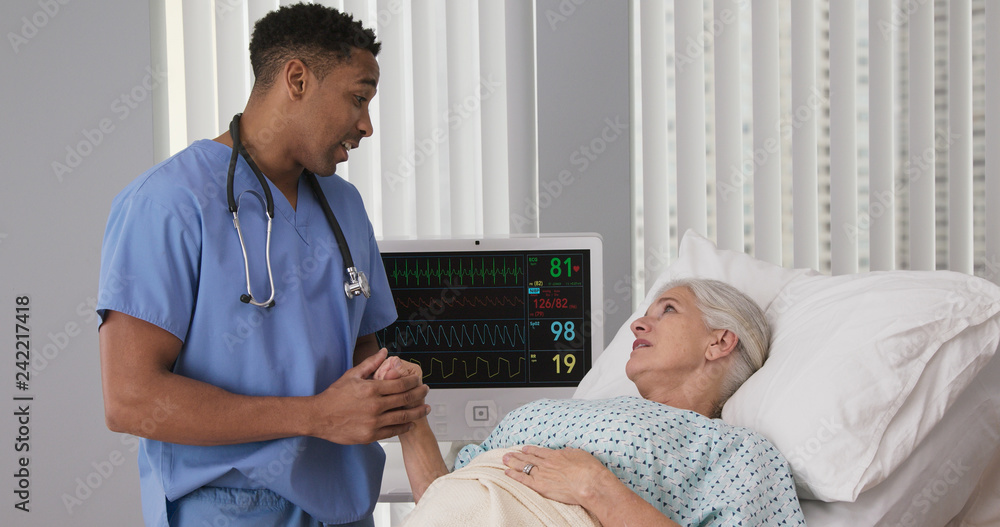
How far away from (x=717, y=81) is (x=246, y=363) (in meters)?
1.77

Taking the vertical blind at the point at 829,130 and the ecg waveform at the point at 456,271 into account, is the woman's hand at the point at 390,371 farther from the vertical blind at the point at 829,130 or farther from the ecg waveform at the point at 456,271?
the vertical blind at the point at 829,130

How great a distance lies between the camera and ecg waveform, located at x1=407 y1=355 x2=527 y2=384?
1967mm

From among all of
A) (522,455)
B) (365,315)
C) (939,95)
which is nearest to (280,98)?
(365,315)

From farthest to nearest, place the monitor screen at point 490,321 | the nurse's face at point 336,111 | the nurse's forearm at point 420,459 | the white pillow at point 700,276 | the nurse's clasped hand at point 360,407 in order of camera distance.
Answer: the monitor screen at point 490,321 → the white pillow at point 700,276 → the nurse's forearm at point 420,459 → the nurse's face at point 336,111 → the nurse's clasped hand at point 360,407

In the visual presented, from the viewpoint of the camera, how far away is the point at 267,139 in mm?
1373

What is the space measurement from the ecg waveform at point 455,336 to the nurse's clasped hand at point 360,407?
63cm

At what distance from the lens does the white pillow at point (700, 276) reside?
5.67ft

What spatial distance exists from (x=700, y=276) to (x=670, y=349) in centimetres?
34

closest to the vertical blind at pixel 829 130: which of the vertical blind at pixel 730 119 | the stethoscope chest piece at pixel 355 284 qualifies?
the vertical blind at pixel 730 119

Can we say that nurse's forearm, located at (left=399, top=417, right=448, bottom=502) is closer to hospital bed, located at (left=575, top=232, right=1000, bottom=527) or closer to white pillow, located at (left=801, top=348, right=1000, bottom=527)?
hospital bed, located at (left=575, top=232, right=1000, bottom=527)

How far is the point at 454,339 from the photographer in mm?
1963

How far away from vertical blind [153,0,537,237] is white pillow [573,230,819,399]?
73 cm

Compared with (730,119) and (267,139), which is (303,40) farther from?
(730,119)

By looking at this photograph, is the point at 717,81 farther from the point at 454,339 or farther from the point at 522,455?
the point at 522,455
